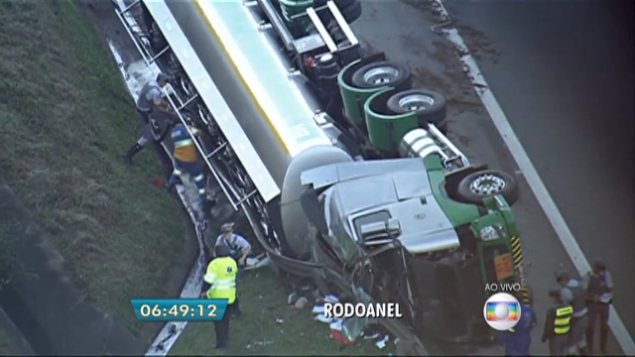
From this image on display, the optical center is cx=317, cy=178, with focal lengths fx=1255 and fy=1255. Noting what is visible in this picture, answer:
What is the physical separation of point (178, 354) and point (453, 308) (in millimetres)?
1903

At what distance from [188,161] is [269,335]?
1813 mm

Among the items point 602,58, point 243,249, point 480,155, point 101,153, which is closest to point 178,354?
point 243,249

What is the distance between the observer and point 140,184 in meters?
9.48

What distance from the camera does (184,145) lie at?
998 centimetres

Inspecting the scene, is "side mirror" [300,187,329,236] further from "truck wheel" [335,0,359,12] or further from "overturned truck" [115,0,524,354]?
"truck wheel" [335,0,359,12]

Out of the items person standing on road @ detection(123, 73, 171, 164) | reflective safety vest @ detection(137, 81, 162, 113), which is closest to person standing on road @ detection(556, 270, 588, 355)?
person standing on road @ detection(123, 73, 171, 164)

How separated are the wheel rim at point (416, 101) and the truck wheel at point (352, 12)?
3.37 ft

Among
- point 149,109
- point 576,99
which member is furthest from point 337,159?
point 576,99

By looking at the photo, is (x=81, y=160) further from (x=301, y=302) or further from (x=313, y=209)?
(x=301, y=302)

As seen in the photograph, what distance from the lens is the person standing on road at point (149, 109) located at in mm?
9625

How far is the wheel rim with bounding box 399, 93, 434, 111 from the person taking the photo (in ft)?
31.6

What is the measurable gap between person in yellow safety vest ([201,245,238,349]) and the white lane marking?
231 centimetres

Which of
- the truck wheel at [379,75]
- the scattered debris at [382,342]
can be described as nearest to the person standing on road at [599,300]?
the scattered debris at [382,342]

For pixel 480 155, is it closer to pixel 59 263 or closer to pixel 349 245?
pixel 349 245
